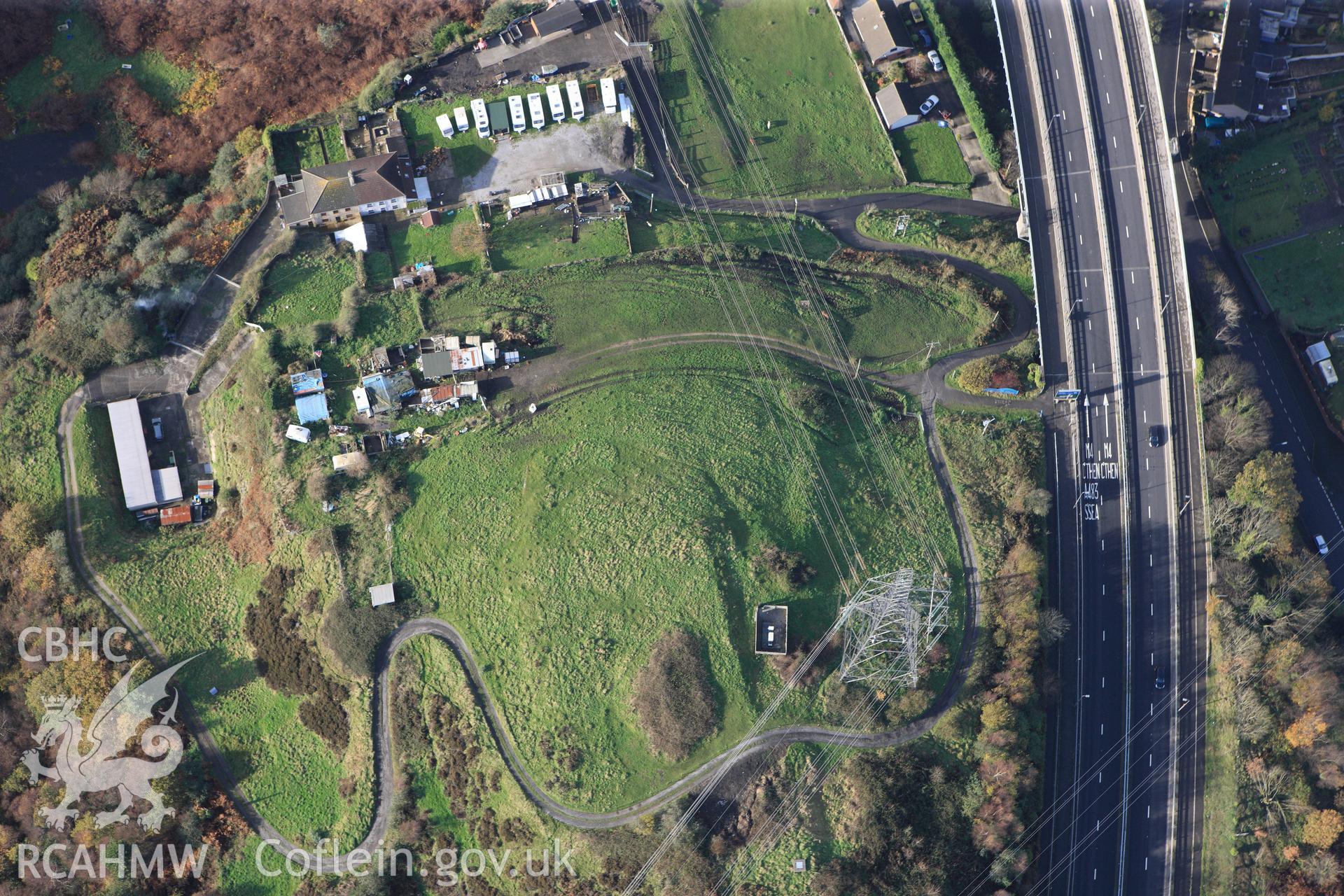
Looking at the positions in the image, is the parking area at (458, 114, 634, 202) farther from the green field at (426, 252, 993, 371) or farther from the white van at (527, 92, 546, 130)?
the green field at (426, 252, 993, 371)

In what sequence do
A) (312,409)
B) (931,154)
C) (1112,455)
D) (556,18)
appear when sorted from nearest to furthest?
(312,409), (1112,455), (556,18), (931,154)

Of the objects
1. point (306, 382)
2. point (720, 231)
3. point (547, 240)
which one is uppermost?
point (547, 240)

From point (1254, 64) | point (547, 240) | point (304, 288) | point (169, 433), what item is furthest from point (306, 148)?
point (1254, 64)

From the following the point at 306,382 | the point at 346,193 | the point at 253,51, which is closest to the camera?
the point at 306,382

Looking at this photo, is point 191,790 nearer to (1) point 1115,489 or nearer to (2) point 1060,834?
(2) point 1060,834

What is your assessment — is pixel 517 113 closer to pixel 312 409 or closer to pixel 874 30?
pixel 312 409

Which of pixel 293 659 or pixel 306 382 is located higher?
pixel 306 382
